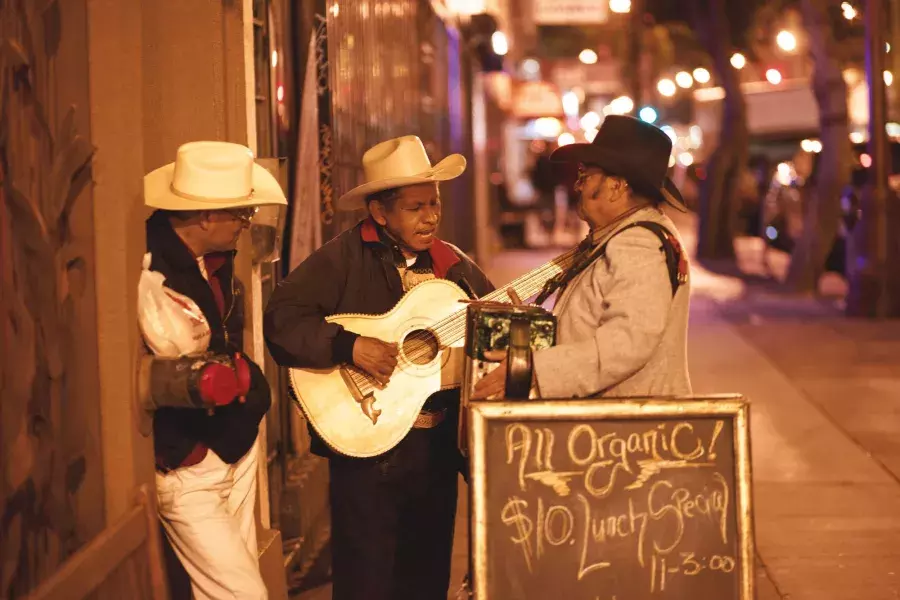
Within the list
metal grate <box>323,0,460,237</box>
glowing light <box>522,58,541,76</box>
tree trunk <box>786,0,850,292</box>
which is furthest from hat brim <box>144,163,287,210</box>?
glowing light <box>522,58,541,76</box>

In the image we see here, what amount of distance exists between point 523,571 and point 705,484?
1.97 ft

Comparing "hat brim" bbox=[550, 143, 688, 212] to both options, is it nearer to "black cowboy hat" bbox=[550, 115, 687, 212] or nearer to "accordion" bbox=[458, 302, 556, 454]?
"black cowboy hat" bbox=[550, 115, 687, 212]

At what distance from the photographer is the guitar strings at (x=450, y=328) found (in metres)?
4.11

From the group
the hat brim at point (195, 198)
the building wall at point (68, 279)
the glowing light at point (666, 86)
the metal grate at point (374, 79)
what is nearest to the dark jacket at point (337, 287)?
the hat brim at point (195, 198)

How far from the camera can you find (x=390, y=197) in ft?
14.4

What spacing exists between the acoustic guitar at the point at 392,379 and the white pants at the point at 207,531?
44cm

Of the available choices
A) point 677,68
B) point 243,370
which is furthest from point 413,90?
point 677,68

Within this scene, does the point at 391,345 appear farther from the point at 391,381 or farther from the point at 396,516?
the point at 396,516

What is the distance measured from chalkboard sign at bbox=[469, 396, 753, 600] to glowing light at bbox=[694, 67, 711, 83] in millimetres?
58364

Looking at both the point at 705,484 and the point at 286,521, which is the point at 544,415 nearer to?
the point at 705,484

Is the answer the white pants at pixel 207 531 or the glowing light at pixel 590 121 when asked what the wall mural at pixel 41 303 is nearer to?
the white pants at pixel 207 531

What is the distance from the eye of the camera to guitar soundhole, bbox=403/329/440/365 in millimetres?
4305

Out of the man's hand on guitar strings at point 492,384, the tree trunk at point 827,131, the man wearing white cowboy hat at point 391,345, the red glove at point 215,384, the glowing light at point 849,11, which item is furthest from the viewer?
the tree trunk at point 827,131

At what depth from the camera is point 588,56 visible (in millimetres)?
62906
